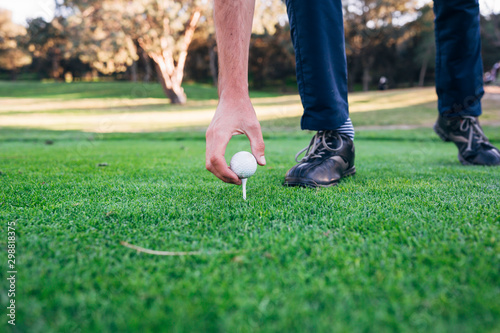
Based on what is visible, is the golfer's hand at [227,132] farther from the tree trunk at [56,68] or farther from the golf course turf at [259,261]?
the tree trunk at [56,68]

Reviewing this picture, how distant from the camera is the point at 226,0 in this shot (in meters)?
1.39

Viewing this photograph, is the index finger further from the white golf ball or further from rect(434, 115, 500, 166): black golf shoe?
rect(434, 115, 500, 166): black golf shoe

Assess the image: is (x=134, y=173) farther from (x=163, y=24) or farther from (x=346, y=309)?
(x=163, y=24)

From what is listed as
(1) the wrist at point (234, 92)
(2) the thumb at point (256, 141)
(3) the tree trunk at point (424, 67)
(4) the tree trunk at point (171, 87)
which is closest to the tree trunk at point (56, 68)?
(4) the tree trunk at point (171, 87)

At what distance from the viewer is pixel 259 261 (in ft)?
2.71

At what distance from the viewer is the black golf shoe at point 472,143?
8.04ft

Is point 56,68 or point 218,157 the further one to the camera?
point 56,68

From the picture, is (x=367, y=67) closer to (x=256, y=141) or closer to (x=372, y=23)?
(x=372, y=23)

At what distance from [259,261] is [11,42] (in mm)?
47653

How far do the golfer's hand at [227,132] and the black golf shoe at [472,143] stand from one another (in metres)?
1.93

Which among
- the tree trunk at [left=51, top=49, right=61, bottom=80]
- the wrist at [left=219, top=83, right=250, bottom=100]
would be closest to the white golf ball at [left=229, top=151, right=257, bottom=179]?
the wrist at [left=219, top=83, right=250, bottom=100]

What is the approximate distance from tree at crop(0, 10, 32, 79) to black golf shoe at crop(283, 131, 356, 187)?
153 ft

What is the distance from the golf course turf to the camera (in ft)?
2.03

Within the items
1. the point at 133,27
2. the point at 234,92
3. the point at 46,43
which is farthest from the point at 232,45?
the point at 46,43
